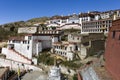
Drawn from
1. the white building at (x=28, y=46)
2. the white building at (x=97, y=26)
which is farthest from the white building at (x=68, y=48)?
the white building at (x=97, y=26)

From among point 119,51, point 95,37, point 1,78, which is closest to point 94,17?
point 95,37

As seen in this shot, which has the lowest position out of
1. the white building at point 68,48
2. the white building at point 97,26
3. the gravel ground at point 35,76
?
the gravel ground at point 35,76

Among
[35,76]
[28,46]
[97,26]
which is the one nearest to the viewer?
[35,76]

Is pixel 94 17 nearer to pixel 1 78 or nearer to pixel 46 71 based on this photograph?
pixel 46 71

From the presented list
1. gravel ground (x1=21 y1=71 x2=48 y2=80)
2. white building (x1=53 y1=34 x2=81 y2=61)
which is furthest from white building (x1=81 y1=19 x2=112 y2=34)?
gravel ground (x1=21 y1=71 x2=48 y2=80)

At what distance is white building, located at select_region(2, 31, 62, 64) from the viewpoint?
143ft

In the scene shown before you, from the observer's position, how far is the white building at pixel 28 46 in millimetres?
43656

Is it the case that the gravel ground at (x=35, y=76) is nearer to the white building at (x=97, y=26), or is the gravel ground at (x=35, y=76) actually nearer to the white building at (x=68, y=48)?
the white building at (x=68, y=48)

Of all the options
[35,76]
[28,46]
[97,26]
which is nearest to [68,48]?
[28,46]

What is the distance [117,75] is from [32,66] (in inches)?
1034

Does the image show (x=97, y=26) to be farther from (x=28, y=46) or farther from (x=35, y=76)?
(x=35, y=76)

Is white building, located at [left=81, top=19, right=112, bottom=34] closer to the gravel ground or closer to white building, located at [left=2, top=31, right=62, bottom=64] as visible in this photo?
white building, located at [left=2, top=31, right=62, bottom=64]

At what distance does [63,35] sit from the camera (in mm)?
55406

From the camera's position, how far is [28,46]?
1745 inches
